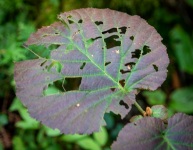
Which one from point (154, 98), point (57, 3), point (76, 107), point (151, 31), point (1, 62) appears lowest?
Result: point (154, 98)

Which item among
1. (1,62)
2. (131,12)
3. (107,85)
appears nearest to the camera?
(107,85)

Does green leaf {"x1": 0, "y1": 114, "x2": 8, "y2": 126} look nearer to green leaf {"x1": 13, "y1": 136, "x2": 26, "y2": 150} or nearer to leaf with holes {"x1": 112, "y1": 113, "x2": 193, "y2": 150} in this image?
green leaf {"x1": 13, "y1": 136, "x2": 26, "y2": 150}

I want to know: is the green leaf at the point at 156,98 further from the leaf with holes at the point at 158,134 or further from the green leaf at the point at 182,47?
the leaf with holes at the point at 158,134

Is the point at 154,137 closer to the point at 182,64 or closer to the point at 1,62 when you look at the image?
the point at 1,62

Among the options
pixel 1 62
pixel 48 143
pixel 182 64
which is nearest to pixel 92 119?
pixel 1 62

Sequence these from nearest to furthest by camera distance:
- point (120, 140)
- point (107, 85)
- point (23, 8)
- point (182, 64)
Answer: point (120, 140)
point (107, 85)
point (23, 8)
point (182, 64)

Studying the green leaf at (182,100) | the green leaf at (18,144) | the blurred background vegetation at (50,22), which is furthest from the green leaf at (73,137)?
the green leaf at (182,100)

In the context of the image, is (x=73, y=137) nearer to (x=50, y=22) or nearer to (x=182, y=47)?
(x=50, y=22)
